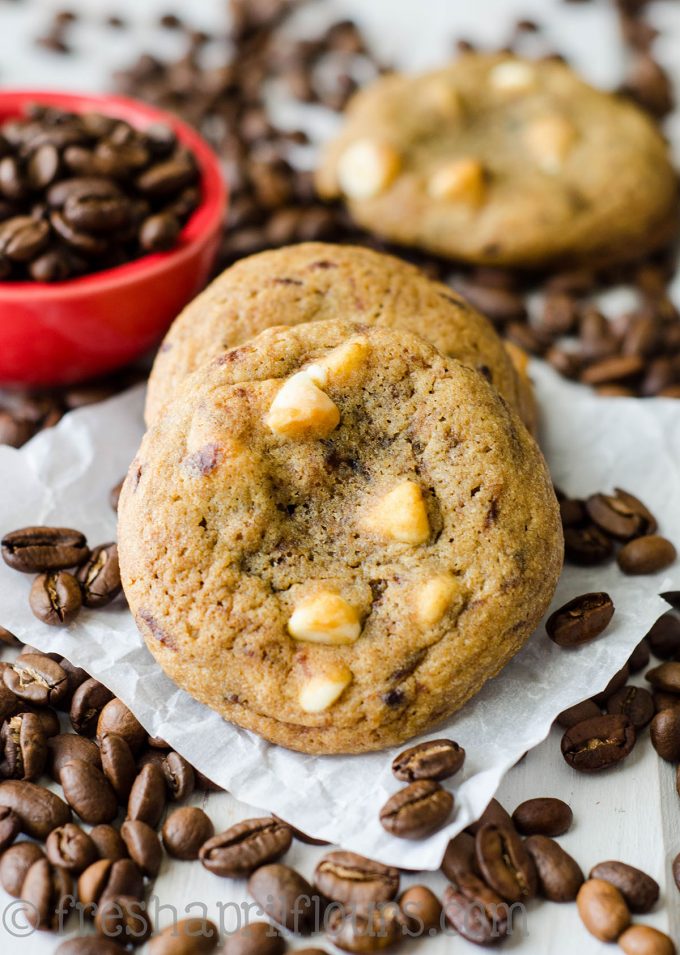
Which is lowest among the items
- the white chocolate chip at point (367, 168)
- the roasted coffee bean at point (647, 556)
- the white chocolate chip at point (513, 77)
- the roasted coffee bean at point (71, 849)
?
the roasted coffee bean at point (71, 849)

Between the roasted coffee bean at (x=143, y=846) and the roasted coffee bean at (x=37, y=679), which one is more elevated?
the roasted coffee bean at (x=37, y=679)

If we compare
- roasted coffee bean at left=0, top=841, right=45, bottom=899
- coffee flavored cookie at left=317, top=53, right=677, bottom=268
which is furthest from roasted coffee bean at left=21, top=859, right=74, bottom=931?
coffee flavored cookie at left=317, top=53, right=677, bottom=268

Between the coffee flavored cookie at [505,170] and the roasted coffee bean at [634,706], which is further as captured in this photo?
the coffee flavored cookie at [505,170]

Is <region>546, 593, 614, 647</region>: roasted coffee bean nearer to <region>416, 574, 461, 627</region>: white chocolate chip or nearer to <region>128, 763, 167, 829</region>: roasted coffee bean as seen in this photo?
<region>416, 574, 461, 627</region>: white chocolate chip

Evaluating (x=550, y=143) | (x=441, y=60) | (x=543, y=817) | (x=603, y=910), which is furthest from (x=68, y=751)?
(x=441, y=60)

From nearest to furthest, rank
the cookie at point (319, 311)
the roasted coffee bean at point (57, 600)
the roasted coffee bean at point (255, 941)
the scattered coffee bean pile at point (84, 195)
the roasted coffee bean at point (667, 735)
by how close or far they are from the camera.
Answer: the roasted coffee bean at point (255, 941) → the roasted coffee bean at point (667, 735) → the roasted coffee bean at point (57, 600) → the cookie at point (319, 311) → the scattered coffee bean pile at point (84, 195)

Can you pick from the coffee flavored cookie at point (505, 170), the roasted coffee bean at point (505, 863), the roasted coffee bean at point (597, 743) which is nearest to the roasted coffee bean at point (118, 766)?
the roasted coffee bean at point (505, 863)

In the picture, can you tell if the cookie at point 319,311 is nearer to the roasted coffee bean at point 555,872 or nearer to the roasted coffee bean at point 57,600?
the roasted coffee bean at point 57,600

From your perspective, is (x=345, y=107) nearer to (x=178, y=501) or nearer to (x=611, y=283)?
(x=611, y=283)
